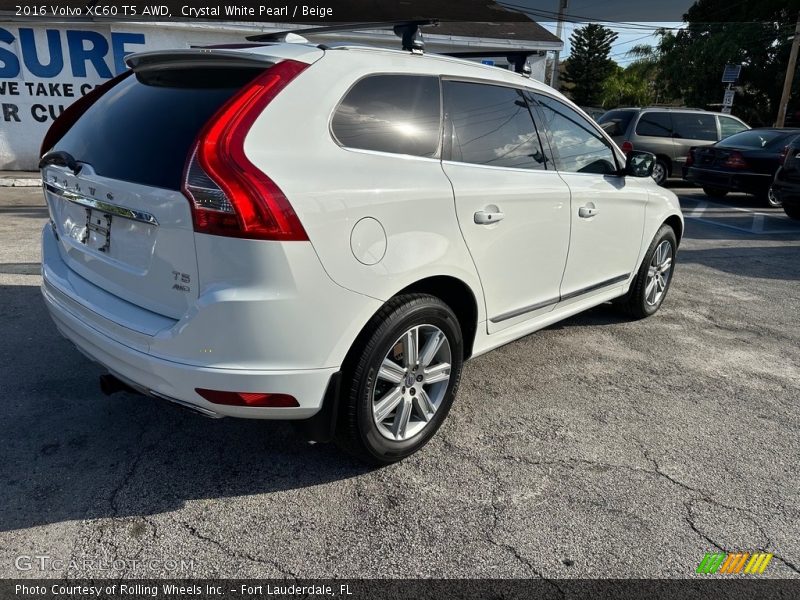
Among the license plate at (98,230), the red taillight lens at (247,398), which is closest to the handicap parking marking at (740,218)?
the red taillight lens at (247,398)

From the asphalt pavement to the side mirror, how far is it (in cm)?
129

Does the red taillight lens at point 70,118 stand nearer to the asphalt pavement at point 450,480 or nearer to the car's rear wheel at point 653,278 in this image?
the asphalt pavement at point 450,480

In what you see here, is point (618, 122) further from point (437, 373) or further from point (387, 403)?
point (387, 403)

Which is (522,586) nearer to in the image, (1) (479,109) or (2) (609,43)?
(1) (479,109)

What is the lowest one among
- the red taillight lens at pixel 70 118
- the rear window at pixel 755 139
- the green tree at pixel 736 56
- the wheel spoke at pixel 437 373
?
the wheel spoke at pixel 437 373

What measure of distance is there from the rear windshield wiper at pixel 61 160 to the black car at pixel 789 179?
10.6 meters

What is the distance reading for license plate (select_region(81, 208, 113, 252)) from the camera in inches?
102

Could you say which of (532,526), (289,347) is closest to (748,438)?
(532,526)

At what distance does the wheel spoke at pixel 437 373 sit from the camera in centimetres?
295

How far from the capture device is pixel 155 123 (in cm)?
253

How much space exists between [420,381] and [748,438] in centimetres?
185

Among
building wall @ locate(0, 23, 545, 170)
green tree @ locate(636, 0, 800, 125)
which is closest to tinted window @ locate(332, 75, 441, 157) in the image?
building wall @ locate(0, 23, 545, 170)

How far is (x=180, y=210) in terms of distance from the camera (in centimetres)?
223

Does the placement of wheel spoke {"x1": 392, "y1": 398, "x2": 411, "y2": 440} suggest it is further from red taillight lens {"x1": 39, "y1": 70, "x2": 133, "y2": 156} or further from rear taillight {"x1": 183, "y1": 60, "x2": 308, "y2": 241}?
red taillight lens {"x1": 39, "y1": 70, "x2": 133, "y2": 156}
